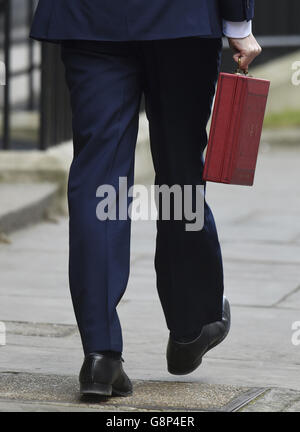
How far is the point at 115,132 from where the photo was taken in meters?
3.20

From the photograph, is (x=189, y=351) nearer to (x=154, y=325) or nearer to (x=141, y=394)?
(x=141, y=394)

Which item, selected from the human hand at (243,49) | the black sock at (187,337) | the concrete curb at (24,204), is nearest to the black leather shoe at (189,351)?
the black sock at (187,337)

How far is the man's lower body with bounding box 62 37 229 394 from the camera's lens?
3.19 meters

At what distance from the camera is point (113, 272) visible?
→ 10.6 ft

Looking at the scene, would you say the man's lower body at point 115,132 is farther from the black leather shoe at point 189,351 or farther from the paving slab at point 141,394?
the black leather shoe at point 189,351

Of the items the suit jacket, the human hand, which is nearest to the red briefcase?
the human hand

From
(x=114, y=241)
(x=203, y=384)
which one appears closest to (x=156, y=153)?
(x=114, y=241)

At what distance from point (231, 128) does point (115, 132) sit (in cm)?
31

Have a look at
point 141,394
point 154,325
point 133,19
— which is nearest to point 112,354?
point 141,394

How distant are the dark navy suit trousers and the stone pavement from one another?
0.95 ft

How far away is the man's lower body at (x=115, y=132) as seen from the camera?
10.5ft

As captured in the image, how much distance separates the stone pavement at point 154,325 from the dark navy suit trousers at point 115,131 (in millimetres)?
289

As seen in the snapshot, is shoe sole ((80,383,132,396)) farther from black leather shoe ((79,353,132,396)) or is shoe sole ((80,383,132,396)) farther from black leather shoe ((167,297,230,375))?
black leather shoe ((167,297,230,375))

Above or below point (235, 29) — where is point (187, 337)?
below
